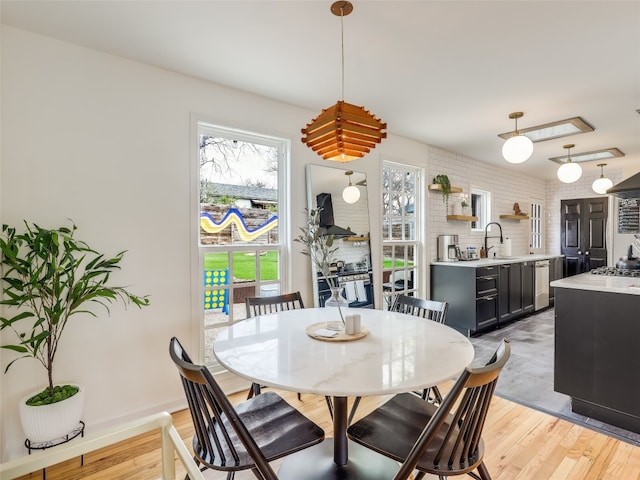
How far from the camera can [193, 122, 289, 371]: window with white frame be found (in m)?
2.82

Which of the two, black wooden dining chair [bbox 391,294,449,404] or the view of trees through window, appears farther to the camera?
the view of trees through window

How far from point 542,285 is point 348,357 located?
5.41 meters

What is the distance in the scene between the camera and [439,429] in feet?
4.17

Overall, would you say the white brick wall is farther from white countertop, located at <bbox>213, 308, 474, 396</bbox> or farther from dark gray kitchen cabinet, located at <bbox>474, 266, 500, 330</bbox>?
white countertop, located at <bbox>213, 308, 474, 396</bbox>

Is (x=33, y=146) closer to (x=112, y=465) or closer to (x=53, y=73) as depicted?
(x=53, y=73)

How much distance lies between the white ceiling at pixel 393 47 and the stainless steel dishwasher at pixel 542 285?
2.77 m

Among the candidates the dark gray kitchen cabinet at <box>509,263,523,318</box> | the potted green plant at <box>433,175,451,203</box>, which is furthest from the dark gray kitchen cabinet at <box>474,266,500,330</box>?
the potted green plant at <box>433,175,451,203</box>

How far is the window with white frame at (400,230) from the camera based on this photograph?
4.17m

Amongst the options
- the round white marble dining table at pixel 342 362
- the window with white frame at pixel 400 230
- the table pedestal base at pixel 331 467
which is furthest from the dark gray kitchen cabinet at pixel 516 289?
the table pedestal base at pixel 331 467

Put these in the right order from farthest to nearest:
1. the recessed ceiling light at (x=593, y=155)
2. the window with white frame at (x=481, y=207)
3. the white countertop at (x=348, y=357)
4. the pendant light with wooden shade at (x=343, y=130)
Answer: the window with white frame at (x=481, y=207) < the recessed ceiling light at (x=593, y=155) < the pendant light with wooden shade at (x=343, y=130) < the white countertop at (x=348, y=357)

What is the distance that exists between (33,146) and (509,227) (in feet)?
22.2

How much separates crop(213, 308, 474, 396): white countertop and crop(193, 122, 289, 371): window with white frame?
0.95 m

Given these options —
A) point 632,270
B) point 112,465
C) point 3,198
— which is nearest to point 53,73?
point 3,198

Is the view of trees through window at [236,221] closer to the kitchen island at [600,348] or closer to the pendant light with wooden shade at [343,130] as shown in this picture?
the pendant light with wooden shade at [343,130]
